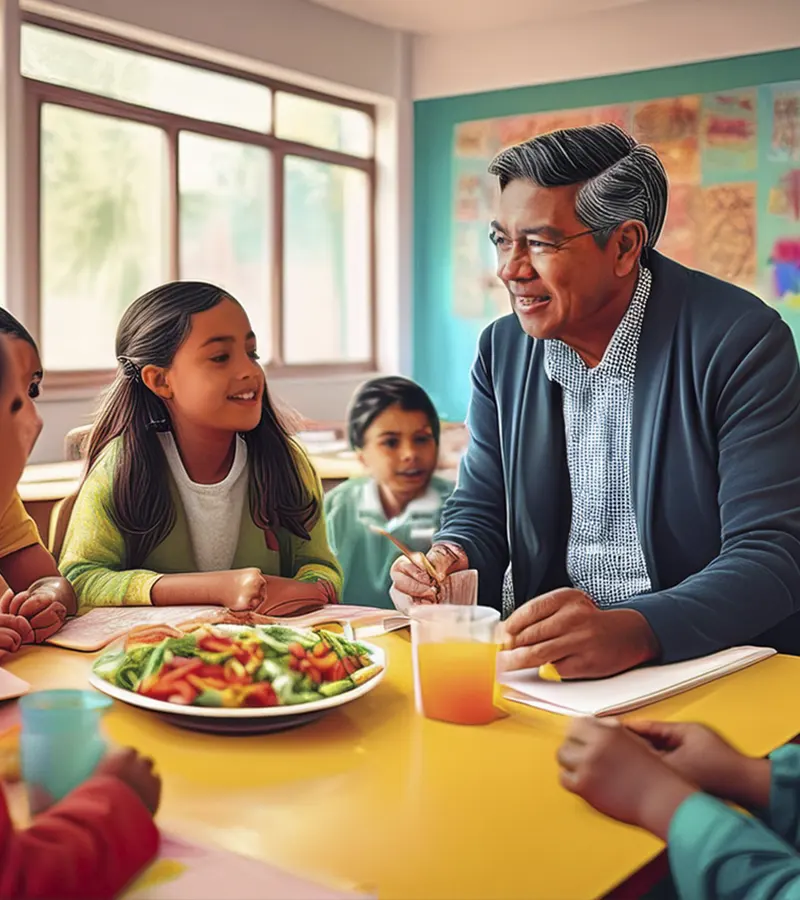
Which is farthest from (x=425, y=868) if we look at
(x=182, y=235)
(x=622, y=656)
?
(x=182, y=235)

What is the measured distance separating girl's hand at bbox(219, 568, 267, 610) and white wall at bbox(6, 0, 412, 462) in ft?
9.36

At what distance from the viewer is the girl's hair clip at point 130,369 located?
1.66 meters

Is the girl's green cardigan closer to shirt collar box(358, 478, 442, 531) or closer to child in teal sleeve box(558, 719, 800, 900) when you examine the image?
child in teal sleeve box(558, 719, 800, 900)

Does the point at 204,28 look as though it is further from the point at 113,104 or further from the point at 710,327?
the point at 710,327

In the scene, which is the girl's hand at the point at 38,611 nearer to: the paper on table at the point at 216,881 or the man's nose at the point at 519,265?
the paper on table at the point at 216,881

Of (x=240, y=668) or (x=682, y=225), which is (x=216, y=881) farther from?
(x=682, y=225)

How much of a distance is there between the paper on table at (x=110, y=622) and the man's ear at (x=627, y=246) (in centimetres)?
74

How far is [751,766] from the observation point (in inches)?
34.3

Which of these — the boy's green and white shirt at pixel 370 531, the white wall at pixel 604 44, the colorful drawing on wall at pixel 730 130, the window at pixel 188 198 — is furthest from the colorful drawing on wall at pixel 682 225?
the boy's green and white shirt at pixel 370 531

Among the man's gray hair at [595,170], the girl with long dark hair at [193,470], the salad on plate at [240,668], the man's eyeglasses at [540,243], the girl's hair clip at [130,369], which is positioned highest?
the man's gray hair at [595,170]

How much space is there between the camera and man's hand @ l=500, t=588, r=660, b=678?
3.69 ft

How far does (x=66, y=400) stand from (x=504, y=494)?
3.01 m

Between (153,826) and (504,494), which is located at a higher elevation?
(504,494)

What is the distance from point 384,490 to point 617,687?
1.61 meters
